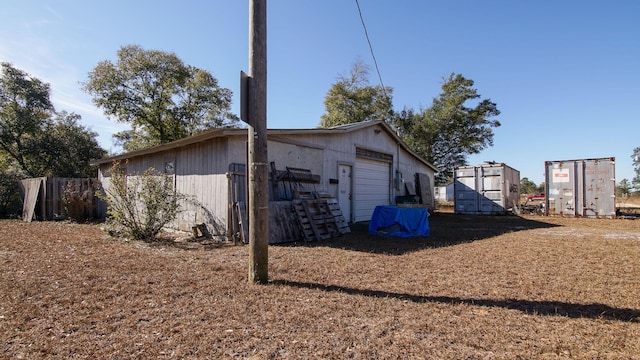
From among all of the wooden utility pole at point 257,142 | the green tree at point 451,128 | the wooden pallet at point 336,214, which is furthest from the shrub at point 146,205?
the green tree at point 451,128

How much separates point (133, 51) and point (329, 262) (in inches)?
995

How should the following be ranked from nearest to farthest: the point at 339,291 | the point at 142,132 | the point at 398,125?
the point at 339,291, the point at 142,132, the point at 398,125

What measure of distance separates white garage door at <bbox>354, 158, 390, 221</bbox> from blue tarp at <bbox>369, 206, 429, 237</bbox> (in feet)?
9.48

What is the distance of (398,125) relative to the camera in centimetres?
2819

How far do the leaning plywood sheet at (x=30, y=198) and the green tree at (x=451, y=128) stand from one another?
23853mm

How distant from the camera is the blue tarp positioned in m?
8.69

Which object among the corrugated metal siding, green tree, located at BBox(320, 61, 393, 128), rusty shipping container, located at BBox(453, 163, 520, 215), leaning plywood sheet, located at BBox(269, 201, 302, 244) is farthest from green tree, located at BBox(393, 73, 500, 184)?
leaning plywood sheet, located at BBox(269, 201, 302, 244)

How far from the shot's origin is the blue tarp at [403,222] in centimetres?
869

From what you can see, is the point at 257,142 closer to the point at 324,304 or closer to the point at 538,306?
the point at 324,304

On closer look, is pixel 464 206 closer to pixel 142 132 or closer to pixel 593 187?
pixel 593 187

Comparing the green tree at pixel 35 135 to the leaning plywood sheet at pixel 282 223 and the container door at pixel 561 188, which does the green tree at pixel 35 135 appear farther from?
the container door at pixel 561 188

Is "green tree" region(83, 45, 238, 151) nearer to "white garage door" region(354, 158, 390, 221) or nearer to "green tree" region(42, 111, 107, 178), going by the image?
"green tree" region(42, 111, 107, 178)

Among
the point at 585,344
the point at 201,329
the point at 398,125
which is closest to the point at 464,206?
the point at 398,125

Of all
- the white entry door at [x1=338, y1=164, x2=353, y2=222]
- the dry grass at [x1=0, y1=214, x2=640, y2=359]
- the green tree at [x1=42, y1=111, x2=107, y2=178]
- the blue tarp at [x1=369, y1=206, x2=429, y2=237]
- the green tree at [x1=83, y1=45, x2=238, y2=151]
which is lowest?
the dry grass at [x1=0, y1=214, x2=640, y2=359]
